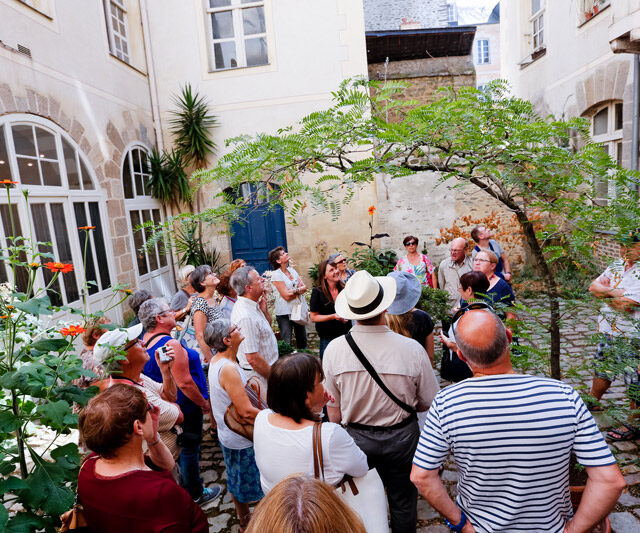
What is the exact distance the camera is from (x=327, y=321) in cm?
432

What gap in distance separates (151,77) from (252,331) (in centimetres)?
798

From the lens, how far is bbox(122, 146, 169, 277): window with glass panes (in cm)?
812

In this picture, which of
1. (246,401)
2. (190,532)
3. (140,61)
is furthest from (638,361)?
(140,61)

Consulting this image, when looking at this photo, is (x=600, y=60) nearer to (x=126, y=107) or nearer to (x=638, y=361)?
(x=638, y=361)

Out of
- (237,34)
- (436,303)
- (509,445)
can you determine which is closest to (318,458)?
(509,445)

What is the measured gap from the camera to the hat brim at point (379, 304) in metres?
2.40

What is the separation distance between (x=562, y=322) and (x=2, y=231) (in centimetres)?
584

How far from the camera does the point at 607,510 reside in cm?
158

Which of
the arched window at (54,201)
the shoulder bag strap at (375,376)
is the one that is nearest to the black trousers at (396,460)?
the shoulder bag strap at (375,376)

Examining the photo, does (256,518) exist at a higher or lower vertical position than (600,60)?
lower

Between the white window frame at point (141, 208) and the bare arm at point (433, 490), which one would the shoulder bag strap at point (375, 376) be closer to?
the bare arm at point (433, 490)

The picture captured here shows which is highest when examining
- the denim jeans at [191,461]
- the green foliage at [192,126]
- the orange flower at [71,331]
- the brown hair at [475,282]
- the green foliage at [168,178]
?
the green foliage at [192,126]

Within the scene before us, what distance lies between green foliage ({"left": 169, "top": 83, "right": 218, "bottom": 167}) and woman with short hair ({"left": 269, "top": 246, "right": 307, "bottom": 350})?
465cm

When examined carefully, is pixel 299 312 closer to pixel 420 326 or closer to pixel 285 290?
pixel 285 290
